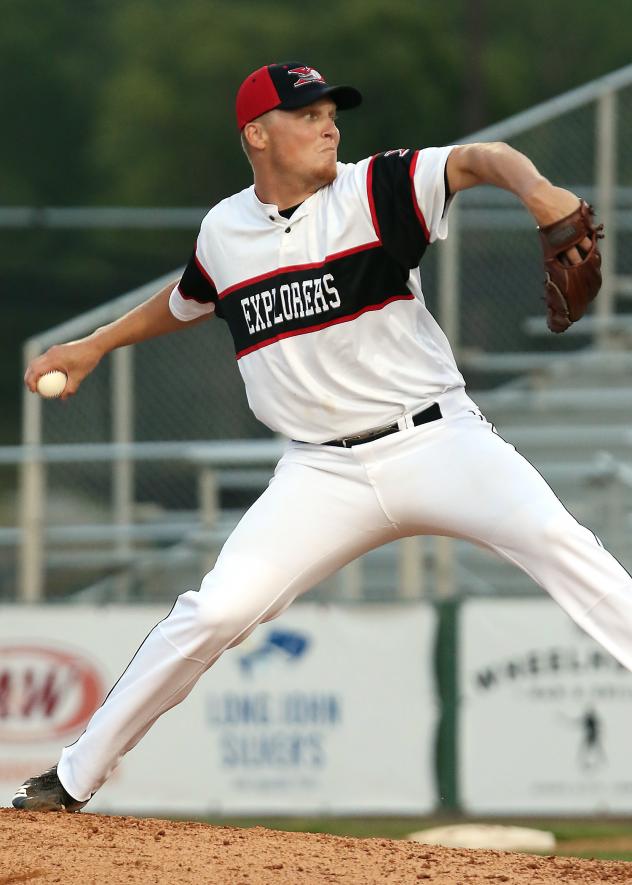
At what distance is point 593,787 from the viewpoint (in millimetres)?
9273

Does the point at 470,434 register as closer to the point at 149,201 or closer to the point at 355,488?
the point at 355,488

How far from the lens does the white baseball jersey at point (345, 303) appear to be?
462 centimetres

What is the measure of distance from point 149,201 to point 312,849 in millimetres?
17654

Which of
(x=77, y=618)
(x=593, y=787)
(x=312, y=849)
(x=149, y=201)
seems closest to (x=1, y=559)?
(x=77, y=618)

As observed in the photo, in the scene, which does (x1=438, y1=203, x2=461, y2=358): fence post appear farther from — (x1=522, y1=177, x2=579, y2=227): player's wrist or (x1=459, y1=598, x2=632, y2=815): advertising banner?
(x1=522, y1=177, x2=579, y2=227): player's wrist

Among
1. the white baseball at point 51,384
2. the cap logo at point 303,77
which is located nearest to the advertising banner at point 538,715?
the white baseball at point 51,384

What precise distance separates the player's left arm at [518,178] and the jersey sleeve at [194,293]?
0.97 metres

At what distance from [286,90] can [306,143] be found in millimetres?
155

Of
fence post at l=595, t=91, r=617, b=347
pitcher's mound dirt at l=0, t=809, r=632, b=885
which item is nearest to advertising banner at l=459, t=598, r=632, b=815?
fence post at l=595, t=91, r=617, b=347

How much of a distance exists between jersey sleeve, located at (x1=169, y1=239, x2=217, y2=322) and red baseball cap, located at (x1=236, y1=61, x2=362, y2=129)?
0.47 metres

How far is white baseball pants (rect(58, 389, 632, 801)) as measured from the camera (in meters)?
4.51

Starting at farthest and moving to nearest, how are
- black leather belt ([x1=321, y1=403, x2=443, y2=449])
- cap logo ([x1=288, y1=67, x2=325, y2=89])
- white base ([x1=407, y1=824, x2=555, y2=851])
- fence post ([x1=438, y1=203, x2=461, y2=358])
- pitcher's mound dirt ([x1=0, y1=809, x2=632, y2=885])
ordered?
fence post ([x1=438, y1=203, x2=461, y2=358]) → white base ([x1=407, y1=824, x2=555, y2=851]) → cap logo ([x1=288, y1=67, x2=325, y2=89]) → black leather belt ([x1=321, y1=403, x2=443, y2=449]) → pitcher's mound dirt ([x1=0, y1=809, x2=632, y2=885])

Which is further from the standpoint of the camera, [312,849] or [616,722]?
[616,722]

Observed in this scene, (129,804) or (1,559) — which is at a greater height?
(1,559)
